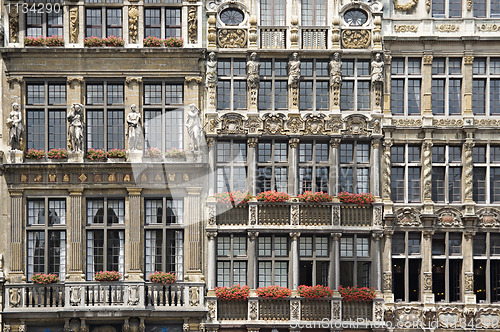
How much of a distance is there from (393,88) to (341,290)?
8052mm

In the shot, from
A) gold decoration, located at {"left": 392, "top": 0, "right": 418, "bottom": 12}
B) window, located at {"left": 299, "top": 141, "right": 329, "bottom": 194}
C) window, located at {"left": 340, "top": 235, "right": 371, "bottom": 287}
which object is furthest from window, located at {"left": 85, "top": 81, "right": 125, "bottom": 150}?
gold decoration, located at {"left": 392, "top": 0, "right": 418, "bottom": 12}

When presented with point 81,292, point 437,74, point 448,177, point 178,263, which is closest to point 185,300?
point 178,263

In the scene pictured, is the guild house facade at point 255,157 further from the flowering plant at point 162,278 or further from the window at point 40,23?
the flowering plant at point 162,278

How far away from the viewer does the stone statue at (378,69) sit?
31188mm

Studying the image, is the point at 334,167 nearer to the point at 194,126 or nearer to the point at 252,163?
the point at 252,163

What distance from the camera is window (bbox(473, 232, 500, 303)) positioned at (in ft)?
103

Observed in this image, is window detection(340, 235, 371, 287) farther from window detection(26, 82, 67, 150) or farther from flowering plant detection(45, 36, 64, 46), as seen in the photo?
flowering plant detection(45, 36, 64, 46)

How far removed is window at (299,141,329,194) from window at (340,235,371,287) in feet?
7.28

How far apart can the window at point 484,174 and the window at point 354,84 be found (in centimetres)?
470

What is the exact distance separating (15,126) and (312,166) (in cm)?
1132

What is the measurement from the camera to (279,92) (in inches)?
1246

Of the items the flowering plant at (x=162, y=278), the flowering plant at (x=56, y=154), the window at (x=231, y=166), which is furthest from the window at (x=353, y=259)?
the flowering plant at (x=56, y=154)

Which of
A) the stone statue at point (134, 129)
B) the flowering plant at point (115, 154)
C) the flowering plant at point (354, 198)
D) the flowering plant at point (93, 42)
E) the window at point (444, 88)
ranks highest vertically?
the flowering plant at point (93, 42)

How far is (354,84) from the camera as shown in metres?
31.6
